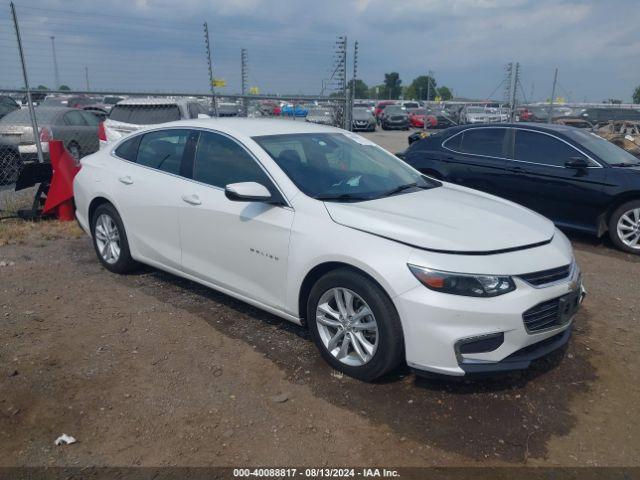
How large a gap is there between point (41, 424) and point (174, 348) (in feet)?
3.53

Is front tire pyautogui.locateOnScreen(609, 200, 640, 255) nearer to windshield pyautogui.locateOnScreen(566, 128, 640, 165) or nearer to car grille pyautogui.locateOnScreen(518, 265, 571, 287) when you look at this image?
windshield pyautogui.locateOnScreen(566, 128, 640, 165)

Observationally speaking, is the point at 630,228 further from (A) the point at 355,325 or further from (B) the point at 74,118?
(B) the point at 74,118

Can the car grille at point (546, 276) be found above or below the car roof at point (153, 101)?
below

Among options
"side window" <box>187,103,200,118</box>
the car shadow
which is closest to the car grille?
the car shadow

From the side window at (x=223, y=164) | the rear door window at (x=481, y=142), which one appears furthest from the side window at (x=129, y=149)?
the rear door window at (x=481, y=142)

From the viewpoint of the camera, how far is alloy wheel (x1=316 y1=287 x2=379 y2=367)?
11.3 ft

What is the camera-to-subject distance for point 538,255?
344 cm

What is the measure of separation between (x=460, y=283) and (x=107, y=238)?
12.3 ft

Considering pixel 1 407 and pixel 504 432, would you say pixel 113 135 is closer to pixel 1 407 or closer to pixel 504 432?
pixel 1 407

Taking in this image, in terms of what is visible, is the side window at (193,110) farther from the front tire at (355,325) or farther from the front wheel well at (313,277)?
the front tire at (355,325)

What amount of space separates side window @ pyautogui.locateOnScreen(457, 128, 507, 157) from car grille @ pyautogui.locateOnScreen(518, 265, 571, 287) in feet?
14.2

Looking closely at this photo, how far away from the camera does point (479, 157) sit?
7680 mm

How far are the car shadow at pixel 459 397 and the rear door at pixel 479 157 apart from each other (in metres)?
3.52

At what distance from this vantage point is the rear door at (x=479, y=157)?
748 centimetres
